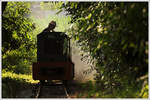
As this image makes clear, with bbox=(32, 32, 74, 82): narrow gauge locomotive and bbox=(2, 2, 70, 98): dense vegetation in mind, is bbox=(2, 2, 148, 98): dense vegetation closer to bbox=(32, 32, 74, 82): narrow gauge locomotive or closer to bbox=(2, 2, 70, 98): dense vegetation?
bbox=(2, 2, 70, 98): dense vegetation

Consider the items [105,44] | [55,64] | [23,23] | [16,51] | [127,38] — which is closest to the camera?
[127,38]

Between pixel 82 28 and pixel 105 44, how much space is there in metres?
1.08

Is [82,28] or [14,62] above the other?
[82,28]

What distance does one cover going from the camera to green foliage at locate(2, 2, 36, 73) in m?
12.7

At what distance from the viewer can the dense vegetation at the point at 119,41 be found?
22.5 ft

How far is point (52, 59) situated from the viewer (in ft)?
40.5

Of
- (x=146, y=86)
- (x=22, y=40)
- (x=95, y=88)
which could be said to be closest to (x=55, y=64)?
(x=95, y=88)

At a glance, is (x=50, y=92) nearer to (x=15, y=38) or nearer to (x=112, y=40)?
(x=112, y=40)

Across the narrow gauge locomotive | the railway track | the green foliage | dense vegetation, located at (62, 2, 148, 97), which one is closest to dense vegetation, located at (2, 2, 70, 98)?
the green foliage

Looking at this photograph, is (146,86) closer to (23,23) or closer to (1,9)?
(1,9)

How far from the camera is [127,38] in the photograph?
683cm

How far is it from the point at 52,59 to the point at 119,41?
4884 mm

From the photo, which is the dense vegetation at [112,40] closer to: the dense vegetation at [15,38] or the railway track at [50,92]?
the dense vegetation at [15,38]

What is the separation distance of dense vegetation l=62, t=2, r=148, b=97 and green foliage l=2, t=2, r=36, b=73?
3.57 metres
